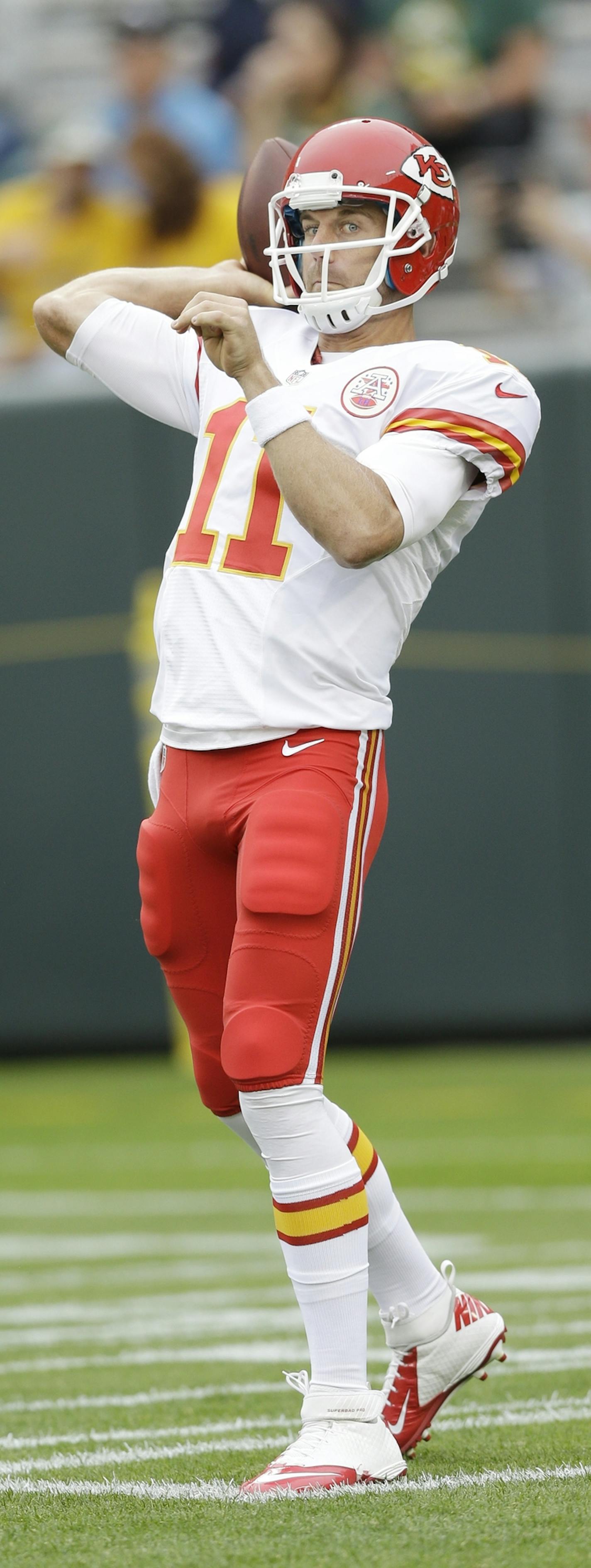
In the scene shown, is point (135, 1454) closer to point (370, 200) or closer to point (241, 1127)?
point (241, 1127)

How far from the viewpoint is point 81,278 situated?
318 cm

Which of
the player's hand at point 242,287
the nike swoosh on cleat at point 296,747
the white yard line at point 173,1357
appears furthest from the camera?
the white yard line at point 173,1357

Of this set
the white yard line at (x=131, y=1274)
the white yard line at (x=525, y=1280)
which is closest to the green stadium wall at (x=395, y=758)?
the white yard line at (x=131, y=1274)

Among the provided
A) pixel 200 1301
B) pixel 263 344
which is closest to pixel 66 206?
pixel 200 1301

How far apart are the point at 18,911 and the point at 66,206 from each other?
129 inches

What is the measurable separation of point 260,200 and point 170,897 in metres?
1.14

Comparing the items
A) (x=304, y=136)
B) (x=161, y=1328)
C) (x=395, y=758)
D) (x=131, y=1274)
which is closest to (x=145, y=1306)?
(x=161, y=1328)

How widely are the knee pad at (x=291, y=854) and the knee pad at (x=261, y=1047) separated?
5.3 inches

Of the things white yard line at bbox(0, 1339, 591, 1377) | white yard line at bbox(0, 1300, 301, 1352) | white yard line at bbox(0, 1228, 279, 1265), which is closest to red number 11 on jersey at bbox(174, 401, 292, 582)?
white yard line at bbox(0, 1339, 591, 1377)

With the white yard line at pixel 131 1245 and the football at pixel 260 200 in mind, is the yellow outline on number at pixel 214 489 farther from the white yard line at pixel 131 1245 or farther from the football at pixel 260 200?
the white yard line at pixel 131 1245

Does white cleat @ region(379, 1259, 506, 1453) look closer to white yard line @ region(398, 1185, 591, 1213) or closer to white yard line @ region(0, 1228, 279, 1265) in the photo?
white yard line @ region(0, 1228, 279, 1265)

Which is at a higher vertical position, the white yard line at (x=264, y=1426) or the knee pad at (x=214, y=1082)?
the knee pad at (x=214, y=1082)

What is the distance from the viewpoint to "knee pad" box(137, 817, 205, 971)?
9.46 feet

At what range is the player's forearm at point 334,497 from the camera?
8.61 ft
